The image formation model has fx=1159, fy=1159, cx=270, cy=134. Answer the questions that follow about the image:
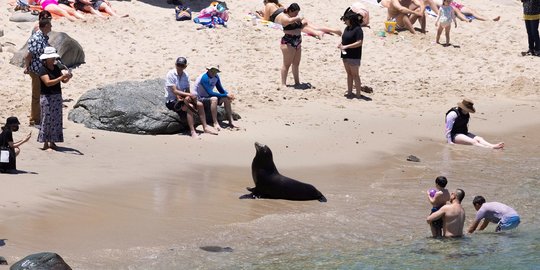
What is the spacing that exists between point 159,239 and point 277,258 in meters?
1.16

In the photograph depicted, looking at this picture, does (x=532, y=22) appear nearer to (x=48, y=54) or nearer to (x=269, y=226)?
(x=48, y=54)

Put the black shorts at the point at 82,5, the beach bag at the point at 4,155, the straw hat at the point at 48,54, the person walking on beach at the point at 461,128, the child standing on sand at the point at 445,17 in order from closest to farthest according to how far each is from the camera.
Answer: the beach bag at the point at 4,155 → the straw hat at the point at 48,54 → the person walking on beach at the point at 461,128 → the black shorts at the point at 82,5 → the child standing on sand at the point at 445,17

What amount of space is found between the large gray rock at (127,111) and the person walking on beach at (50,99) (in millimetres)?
1550

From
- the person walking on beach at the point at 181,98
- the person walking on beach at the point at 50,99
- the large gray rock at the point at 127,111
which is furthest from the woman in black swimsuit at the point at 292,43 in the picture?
the person walking on beach at the point at 50,99

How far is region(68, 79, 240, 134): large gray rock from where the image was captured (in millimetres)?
15719

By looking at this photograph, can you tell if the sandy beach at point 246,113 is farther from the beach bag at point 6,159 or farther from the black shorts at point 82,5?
the black shorts at point 82,5

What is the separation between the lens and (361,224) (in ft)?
40.9

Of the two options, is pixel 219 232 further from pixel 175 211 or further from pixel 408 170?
pixel 408 170

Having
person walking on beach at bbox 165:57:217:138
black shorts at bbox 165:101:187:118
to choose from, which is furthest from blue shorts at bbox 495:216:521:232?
black shorts at bbox 165:101:187:118

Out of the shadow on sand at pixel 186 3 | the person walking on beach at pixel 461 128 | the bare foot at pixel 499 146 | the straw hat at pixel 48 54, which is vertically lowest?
the bare foot at pixel 499 146

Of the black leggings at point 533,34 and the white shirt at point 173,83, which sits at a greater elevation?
the black leggings at point 533,34

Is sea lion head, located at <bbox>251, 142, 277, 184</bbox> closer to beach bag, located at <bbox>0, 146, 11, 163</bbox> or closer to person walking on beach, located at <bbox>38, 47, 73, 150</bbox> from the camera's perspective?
person walking on beach, located at <bbox>38, 47, 73, 150</bbox>

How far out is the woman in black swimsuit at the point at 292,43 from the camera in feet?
62.5

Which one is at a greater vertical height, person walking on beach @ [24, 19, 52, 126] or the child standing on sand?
the child standing on sand
